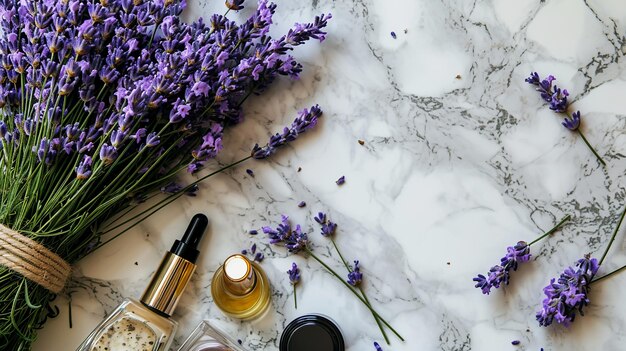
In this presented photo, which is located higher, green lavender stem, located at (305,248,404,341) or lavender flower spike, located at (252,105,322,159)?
lavender flower spike, located at (252,105,322,159)

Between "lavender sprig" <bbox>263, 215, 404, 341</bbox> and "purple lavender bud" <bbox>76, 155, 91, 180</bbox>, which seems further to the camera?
"lavender sprig" <bbox>263, 215, 404, 341</bbox>

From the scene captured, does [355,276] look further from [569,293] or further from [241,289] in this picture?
[569,293]

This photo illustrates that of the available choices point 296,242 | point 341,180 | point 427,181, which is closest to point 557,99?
point 427,181

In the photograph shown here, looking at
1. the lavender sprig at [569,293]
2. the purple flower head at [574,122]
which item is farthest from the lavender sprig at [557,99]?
the lavender sprig at [569,293]

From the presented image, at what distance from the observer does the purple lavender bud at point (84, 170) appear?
1.01 m

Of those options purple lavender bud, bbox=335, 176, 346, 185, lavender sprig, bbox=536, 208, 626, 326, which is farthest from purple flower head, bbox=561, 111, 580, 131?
purple lavender bud, bbox=335, 176, 346, 185

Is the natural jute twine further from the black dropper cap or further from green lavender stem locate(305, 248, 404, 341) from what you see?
green lavender stem locate(305, 248, 404, 341)

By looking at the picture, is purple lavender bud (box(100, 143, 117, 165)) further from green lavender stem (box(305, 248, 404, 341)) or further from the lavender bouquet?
green lavender stem (box(305, 248, 404, 341))

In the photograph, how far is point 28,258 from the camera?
3.32 feet

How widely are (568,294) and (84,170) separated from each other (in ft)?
2.47

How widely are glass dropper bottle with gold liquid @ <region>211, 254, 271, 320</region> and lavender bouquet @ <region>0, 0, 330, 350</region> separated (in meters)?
0.18

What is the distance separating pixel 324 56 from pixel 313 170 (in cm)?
20

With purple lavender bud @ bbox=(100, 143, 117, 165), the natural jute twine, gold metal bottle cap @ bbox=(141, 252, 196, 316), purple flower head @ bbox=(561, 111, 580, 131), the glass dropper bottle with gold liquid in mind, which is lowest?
the natural jute twine

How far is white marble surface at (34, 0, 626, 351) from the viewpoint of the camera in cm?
115
